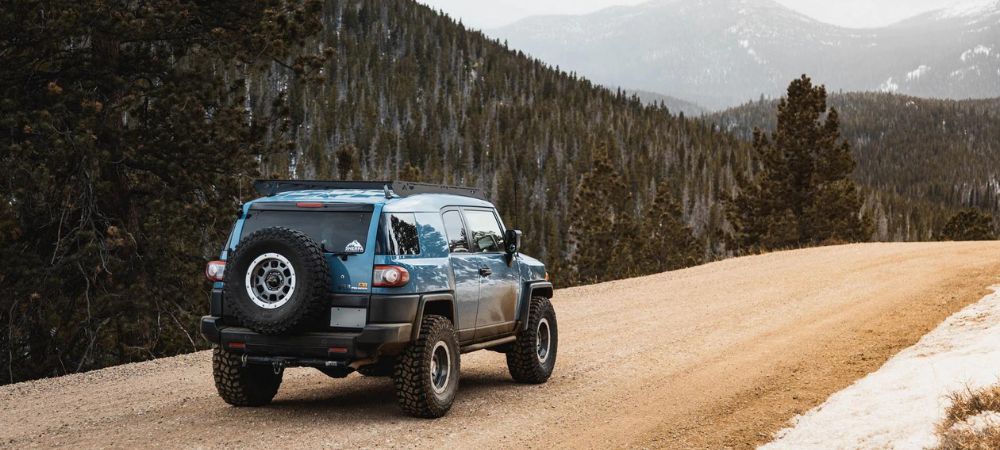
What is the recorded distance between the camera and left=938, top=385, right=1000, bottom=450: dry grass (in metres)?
5.29

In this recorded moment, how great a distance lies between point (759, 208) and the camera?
4338 cm

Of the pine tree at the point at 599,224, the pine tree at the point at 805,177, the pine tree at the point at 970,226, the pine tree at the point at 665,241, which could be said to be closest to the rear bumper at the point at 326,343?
the pine tree at the point at 805,177

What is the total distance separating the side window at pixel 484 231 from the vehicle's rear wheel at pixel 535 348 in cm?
98

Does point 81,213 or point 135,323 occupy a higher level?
point 81,213

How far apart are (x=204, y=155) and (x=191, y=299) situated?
2602 mm

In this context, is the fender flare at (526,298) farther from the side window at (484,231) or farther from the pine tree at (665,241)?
the pine tree at (665,241)

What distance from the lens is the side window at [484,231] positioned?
939cm

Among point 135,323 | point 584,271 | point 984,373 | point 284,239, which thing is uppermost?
point 284,239

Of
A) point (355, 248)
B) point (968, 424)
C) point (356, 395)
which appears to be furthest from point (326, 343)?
point (968, 424)

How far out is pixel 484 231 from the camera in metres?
9.66

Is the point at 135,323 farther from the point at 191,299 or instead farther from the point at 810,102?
the point at 810,102

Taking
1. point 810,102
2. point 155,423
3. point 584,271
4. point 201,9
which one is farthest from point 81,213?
point 584,271

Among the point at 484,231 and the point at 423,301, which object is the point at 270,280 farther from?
the point at 484,231

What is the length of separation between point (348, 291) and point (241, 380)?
1.67m
